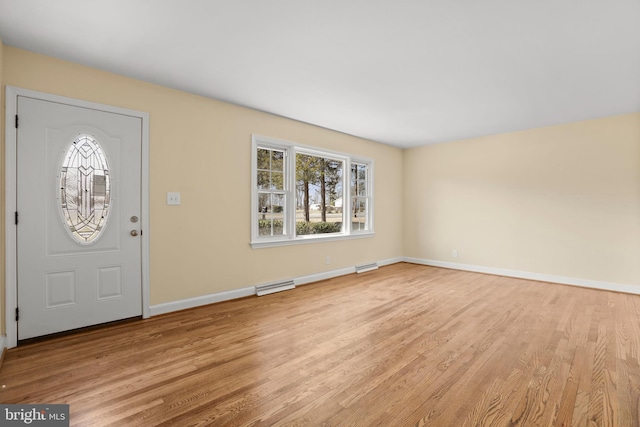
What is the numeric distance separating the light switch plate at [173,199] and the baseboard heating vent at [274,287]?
1.59 m

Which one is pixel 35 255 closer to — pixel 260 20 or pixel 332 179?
pixel 260 20

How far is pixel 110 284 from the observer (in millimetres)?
3113

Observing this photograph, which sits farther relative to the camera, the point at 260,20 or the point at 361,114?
the point at 361,114

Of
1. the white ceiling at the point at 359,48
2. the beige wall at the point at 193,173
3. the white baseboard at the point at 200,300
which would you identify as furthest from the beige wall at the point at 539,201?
the white baseboard at the point at 200,300

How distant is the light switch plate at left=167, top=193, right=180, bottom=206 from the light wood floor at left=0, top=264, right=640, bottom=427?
128 cm

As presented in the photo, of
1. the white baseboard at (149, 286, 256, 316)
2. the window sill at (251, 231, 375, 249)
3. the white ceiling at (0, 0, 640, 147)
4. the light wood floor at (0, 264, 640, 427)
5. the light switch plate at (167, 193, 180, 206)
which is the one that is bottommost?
the light wood floor at (0, 264, 640, 427)

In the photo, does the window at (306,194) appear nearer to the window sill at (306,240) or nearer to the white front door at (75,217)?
the window sill at (306,240)

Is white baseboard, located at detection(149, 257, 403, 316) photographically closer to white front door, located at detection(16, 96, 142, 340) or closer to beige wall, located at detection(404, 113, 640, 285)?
white front door, located at detection(16, 96, 142, 340)

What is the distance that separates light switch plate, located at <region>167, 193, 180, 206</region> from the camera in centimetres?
352

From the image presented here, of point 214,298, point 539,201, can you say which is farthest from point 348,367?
point 539,201

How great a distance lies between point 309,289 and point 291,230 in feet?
3.10

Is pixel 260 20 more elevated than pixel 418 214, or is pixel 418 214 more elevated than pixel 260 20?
pixel 260 20

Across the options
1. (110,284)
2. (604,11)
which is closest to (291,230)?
(110,284)

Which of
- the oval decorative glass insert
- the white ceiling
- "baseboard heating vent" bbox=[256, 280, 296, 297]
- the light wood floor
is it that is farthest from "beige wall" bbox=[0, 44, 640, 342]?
the light wood floor
